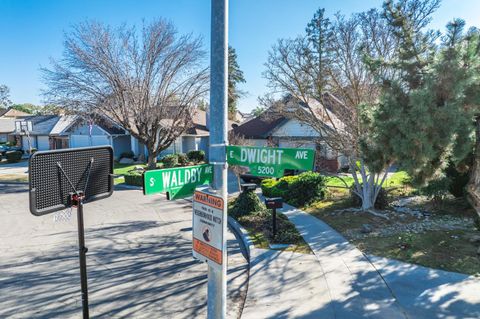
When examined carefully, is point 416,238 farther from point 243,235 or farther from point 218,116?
point 218,116

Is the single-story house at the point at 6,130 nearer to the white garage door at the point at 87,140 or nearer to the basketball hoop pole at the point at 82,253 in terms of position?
the white garage door at the point at 87,140

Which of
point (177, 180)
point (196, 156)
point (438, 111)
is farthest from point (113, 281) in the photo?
point (196, 156)

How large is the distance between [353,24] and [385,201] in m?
6.40

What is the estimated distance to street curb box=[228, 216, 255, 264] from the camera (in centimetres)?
817

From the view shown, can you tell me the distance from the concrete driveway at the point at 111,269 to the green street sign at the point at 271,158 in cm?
339

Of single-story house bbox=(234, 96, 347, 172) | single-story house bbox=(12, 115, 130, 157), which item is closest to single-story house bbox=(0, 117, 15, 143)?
single-story house bbox=(12, 115, 130, 157)

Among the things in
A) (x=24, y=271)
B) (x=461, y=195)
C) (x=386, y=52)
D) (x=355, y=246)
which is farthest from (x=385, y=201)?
(x=24, y=271)

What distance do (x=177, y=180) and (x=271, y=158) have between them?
2.96ft

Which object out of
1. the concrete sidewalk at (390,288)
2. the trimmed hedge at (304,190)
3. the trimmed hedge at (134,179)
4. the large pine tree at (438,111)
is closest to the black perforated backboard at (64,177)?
the concrete sidewalk at (390,288)

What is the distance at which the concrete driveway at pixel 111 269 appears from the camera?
560 centimetres

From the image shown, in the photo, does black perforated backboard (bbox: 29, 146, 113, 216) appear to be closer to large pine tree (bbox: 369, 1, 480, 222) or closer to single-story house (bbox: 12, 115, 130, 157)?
large pine tree (bbox: 369, 1, 480, 222)

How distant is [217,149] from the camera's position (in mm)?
3053

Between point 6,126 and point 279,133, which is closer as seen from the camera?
point 279,133

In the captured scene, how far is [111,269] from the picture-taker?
7164 millimetres
